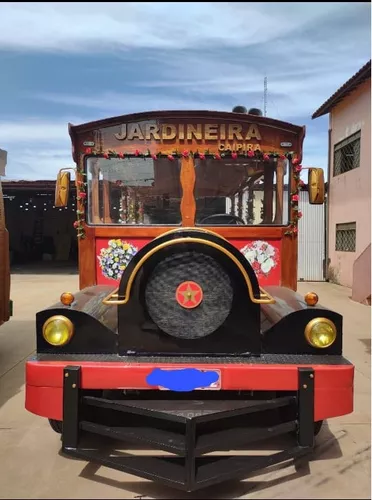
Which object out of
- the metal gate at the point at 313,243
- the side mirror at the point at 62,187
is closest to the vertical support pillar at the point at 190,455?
the side mirror at the point at 62,187

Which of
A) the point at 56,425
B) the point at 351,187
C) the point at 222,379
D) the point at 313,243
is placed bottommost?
the point at 56,425

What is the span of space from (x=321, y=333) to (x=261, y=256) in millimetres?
1306

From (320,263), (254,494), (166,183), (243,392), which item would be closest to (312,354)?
(243,392)

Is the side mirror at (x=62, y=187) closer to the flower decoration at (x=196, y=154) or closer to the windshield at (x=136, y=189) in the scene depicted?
the windshield at (x=136, y=189)

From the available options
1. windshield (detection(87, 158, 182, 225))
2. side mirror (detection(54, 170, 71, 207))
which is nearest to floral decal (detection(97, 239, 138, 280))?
windshield (detection(87, 158, 182, 225))

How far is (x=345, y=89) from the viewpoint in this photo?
11727 mm

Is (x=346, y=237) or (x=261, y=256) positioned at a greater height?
(x=346, y=237)

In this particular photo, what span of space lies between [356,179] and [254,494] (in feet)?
34.6

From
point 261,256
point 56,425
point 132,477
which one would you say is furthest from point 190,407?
point 261,256

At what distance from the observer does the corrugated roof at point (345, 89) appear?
1048 cm

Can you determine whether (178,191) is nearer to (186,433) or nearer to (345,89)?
(186,433)

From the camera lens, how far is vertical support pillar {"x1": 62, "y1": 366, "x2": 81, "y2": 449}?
2691mm

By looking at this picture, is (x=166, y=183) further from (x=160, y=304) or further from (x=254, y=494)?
(x=254, y=494)

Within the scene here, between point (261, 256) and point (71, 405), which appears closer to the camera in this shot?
point (71, 405)
